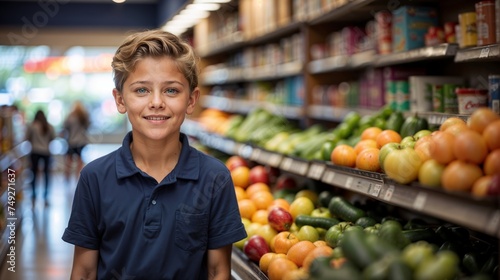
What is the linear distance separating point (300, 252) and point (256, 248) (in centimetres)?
63

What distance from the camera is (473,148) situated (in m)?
1.98

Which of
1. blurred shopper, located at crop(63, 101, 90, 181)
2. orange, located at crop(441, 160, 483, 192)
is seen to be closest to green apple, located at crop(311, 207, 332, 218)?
orange, located at crop(441, 160, 483, 192)

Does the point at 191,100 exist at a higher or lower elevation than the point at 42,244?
higher

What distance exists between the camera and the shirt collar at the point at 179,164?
2357 mm

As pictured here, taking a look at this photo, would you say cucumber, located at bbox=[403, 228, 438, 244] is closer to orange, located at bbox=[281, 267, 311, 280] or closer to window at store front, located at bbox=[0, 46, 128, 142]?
orange, located at bbox=[281, 267, 311, 280]

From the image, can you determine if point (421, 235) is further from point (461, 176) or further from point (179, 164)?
point (179, 164)

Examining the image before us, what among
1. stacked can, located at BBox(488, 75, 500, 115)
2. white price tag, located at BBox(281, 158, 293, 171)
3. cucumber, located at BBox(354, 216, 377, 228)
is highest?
stacked can, located at BBox(488, 75, 500, 115)

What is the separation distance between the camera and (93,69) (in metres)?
17.6

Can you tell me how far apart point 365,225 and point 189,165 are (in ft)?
3.59

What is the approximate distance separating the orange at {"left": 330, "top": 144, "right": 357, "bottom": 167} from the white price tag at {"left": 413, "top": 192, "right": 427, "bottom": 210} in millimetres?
1105

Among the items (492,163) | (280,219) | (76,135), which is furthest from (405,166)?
(76,135)

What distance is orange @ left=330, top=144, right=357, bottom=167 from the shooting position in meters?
3.24

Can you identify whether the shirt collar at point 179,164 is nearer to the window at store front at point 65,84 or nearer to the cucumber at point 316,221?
the cucumber at point 316,221

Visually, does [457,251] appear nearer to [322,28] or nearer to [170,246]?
[170,246]
